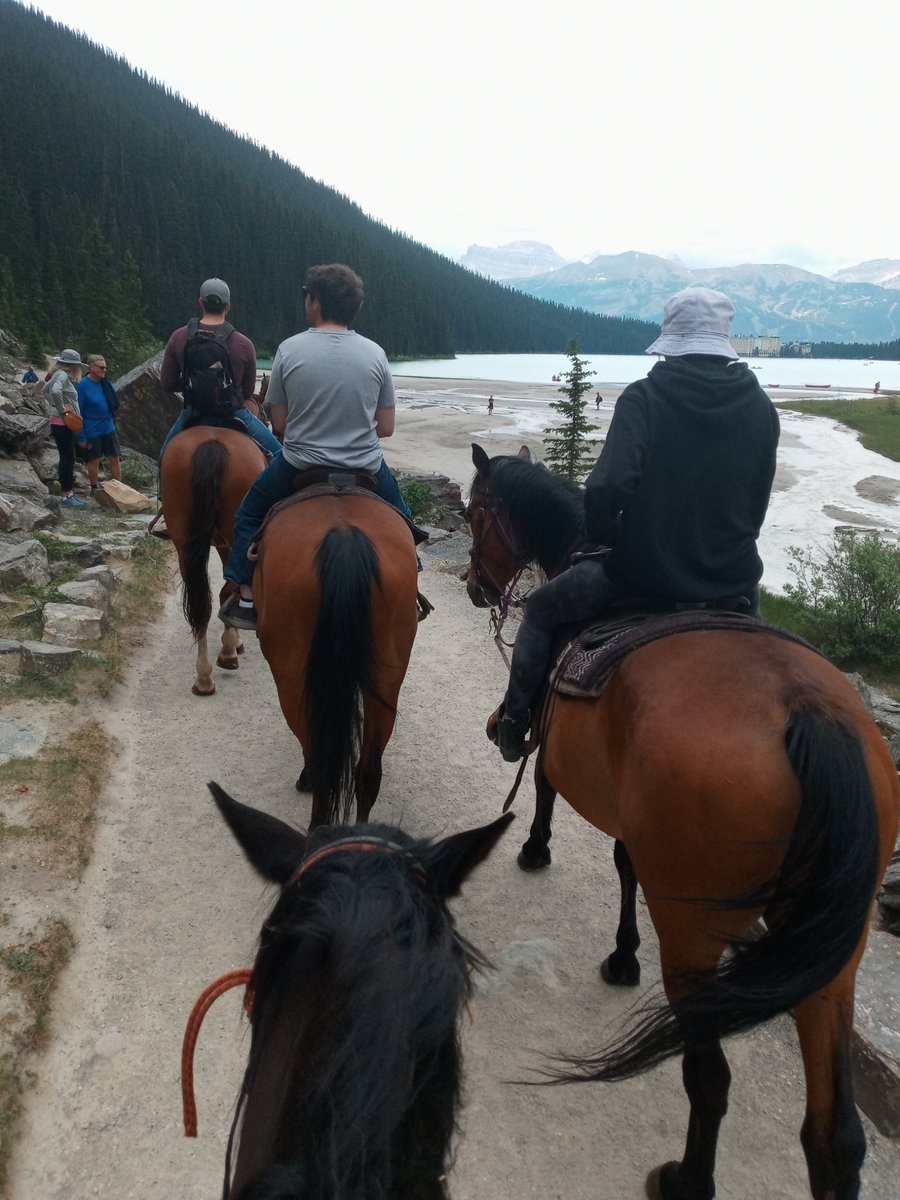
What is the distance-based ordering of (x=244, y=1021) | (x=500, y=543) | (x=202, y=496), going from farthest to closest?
(x=202, y=496), (x=500, y=543), (x=244, y=1021)

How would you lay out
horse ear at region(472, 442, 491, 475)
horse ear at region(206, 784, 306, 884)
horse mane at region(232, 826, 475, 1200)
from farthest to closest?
horse ear at region(472, 442, 491, 475), horse ear at region(206, 784, 306, 884), horse mane at region(232, 826, 475, 1200)

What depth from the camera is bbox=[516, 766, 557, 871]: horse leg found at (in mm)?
4168

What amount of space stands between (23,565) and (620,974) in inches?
261

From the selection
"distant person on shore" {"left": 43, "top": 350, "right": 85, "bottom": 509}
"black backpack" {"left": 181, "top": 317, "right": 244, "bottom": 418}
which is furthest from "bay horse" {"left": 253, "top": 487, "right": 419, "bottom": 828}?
"distant person on shore" {"left": 43, "top": 350, "right": 85, "bottom": 509}

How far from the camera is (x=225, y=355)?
19.7 feet

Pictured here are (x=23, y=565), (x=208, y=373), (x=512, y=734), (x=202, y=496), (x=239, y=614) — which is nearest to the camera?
(x=512, y=734)

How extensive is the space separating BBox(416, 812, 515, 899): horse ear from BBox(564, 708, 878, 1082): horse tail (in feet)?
3.13

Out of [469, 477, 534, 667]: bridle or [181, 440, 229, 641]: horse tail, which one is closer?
[469, 477, 534, 667]: bridle

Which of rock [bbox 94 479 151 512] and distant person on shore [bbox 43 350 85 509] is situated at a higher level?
distant person on shore [bbox 43 350 85 509]

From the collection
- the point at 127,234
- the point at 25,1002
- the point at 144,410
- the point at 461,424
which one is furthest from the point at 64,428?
the point at 127,234

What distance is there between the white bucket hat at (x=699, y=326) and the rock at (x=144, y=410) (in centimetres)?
1372

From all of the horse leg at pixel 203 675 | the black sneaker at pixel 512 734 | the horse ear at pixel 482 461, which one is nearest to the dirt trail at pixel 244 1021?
the horse leg at pixel 203 675

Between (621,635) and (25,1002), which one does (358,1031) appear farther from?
(25,1002)

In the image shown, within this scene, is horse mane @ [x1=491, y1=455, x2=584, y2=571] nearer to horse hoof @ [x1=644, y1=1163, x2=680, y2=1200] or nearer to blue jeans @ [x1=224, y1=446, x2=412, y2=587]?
blue jeans @ [x1=224, y1=446, x2=412, y2=587]
